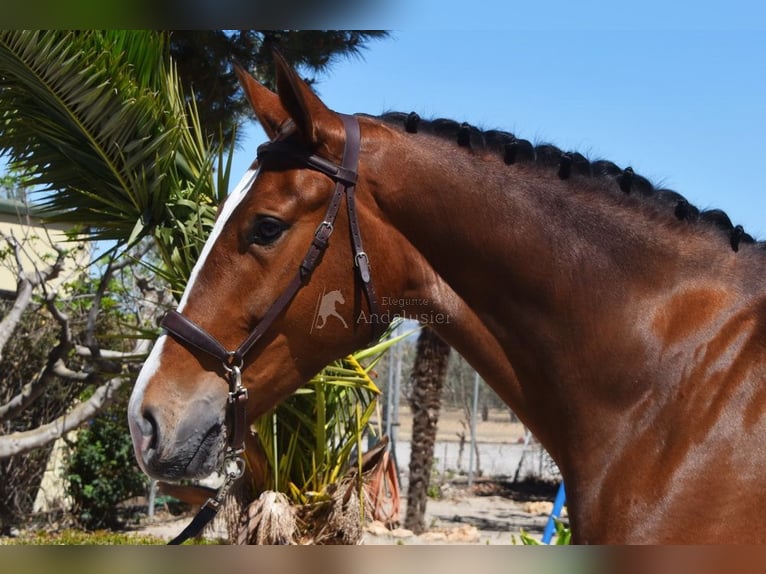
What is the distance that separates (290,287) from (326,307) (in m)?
0.13

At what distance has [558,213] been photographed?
2299 mm

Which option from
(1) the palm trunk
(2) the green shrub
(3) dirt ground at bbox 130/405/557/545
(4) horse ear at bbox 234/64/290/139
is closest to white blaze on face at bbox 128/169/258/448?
(4) horse ear at bbox 234/64/290/139

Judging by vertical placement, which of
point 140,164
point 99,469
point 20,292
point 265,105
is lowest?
point 99,469

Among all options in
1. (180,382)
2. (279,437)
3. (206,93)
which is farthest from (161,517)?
(180,382)

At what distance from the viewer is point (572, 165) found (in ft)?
7.78

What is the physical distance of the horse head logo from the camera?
224 centimetres

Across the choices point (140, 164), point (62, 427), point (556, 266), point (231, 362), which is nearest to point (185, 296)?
point (231, 362)

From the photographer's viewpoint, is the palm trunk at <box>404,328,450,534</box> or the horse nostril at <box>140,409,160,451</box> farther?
the palm trunk at <box>404,328,450,534</box>

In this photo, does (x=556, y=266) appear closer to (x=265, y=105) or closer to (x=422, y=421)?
(x=265, y=105)

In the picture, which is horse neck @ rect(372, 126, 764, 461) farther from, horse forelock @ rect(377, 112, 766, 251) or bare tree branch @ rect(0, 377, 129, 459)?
bare tree branch @ rect(0, 377, 129, 459)

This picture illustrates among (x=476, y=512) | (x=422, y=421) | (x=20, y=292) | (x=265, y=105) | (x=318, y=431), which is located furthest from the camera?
(x=476, y=512)

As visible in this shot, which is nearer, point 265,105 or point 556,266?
point 556,266

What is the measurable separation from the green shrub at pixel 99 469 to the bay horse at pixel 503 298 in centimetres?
998

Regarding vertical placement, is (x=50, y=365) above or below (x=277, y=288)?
above
